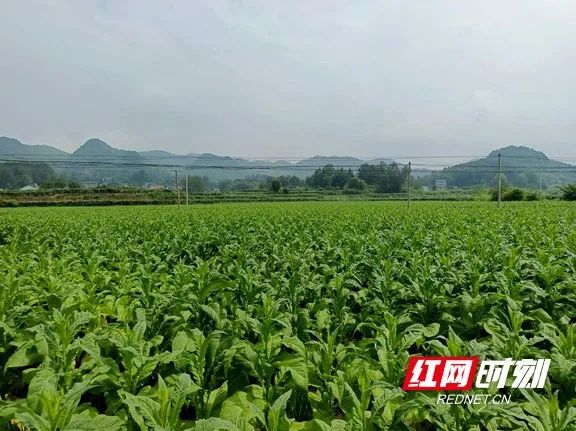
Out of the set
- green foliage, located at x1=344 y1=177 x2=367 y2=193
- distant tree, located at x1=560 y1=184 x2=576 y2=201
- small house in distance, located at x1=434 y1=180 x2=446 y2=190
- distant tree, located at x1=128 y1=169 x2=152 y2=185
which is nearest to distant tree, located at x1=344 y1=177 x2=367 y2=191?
green foliage, located at x1=344 y1=177 x2=367 y2=193

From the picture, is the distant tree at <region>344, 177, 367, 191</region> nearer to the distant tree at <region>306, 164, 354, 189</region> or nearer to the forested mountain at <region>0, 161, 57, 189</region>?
the distant tree at <region>306, 164, 354, 189</region>

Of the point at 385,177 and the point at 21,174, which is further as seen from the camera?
the point at 21,174

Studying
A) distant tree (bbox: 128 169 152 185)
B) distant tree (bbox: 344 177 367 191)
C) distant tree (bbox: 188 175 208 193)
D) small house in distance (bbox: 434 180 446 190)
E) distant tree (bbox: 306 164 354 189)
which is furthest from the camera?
distant tree (bbox: 128 169 152 185)

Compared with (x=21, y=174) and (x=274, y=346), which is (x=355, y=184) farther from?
(x=274, y=346)

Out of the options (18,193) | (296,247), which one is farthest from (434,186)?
(296,247)

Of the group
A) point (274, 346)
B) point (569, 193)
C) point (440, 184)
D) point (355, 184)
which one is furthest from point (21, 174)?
point (274, 346)

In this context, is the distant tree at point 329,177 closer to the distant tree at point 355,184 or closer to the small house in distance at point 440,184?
the distant tree at point 355,184

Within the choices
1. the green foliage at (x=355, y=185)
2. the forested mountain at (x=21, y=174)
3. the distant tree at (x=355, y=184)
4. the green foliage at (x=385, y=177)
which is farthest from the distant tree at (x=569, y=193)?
the forested mountain at (x=21, y=174)

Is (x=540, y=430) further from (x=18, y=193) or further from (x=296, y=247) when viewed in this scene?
(x=18, y=193)

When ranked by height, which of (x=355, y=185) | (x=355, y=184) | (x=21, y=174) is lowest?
(x=355, y=185)

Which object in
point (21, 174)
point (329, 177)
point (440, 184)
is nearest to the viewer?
point (329, 177)

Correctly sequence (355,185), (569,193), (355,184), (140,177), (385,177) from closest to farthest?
(569,193)
(355,185)
(355,184)
(385,177)
(140,177)

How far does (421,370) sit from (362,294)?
73.4 inches

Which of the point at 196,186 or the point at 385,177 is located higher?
the point at 385,177
